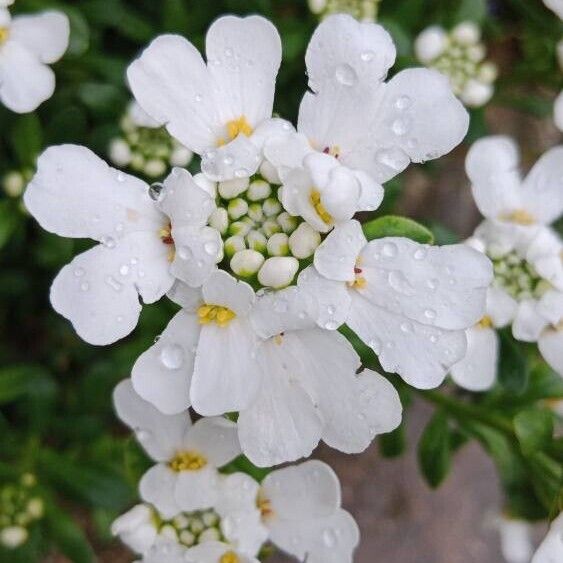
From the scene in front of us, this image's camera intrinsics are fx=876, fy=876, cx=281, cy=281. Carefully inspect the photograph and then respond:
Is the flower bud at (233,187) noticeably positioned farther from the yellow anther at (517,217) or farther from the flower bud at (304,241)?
the yellow anther at (517,217)

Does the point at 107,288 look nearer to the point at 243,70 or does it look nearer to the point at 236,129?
the point at 236,129

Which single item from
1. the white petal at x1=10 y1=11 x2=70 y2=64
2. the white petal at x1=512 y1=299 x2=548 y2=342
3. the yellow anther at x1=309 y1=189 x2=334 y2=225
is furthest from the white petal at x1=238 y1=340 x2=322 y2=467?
the white petal at x1=10 y1=11 x2=70 y2=64

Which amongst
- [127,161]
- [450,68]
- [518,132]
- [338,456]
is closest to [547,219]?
[450,68]

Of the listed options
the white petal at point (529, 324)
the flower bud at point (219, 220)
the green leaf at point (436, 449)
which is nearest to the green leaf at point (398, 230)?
the flower bud at point (219, 220)

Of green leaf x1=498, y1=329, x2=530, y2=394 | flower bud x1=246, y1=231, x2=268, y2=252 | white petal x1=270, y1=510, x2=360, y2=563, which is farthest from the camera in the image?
green leaf x1=498, y1=329, x2=530, y2=394

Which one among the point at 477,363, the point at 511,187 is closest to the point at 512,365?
the point at 477,363

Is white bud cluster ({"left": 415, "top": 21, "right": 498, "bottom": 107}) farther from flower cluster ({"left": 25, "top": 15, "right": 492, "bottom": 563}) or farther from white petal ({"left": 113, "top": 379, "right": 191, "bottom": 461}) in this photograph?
white petal ({"left": 113, "top": 379, "right": 191, "bottom": 461})

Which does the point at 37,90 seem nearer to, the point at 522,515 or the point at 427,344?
the point at 427,344
